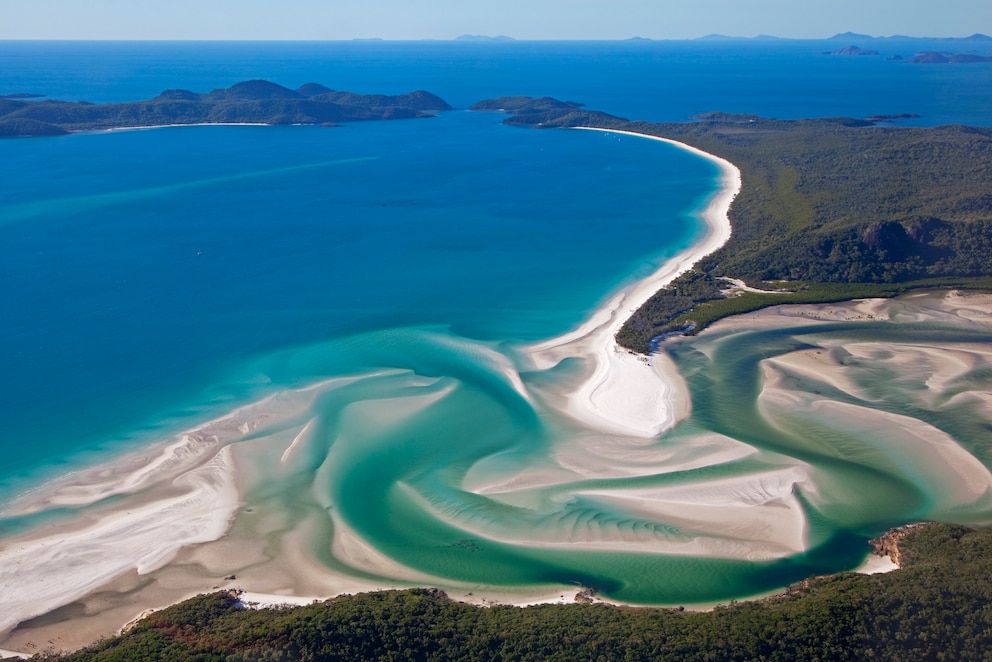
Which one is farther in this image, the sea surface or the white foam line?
the white foam line

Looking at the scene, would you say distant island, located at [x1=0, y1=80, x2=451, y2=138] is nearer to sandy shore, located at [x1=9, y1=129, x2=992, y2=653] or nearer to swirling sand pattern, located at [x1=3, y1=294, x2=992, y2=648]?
swirling sand pattern, located at [x1=3, y1=294, x2=992, y2=648]

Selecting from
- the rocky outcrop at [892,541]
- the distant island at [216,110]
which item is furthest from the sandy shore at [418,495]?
the distant island at [216,110]

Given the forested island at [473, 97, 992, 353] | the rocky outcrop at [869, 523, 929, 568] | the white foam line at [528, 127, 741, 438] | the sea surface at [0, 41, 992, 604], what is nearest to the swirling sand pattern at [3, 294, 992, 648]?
the sea surface at [0, 41, 992, 604]

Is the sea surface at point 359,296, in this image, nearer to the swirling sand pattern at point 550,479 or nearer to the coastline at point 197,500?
the swirling sand pattern at point 550,479

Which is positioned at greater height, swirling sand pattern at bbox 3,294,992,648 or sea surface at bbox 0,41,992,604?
sea surface at bbox 0,41,992,604

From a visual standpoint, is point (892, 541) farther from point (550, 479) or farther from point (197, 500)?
point (197, 500)

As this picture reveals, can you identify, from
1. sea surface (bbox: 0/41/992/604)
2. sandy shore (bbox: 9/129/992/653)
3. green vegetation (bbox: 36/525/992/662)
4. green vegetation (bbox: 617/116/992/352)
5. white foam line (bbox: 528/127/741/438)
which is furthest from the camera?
green vegetation (bbox: 617/116/992/352)

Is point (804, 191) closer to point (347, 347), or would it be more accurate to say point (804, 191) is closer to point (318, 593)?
point (347, 347)
